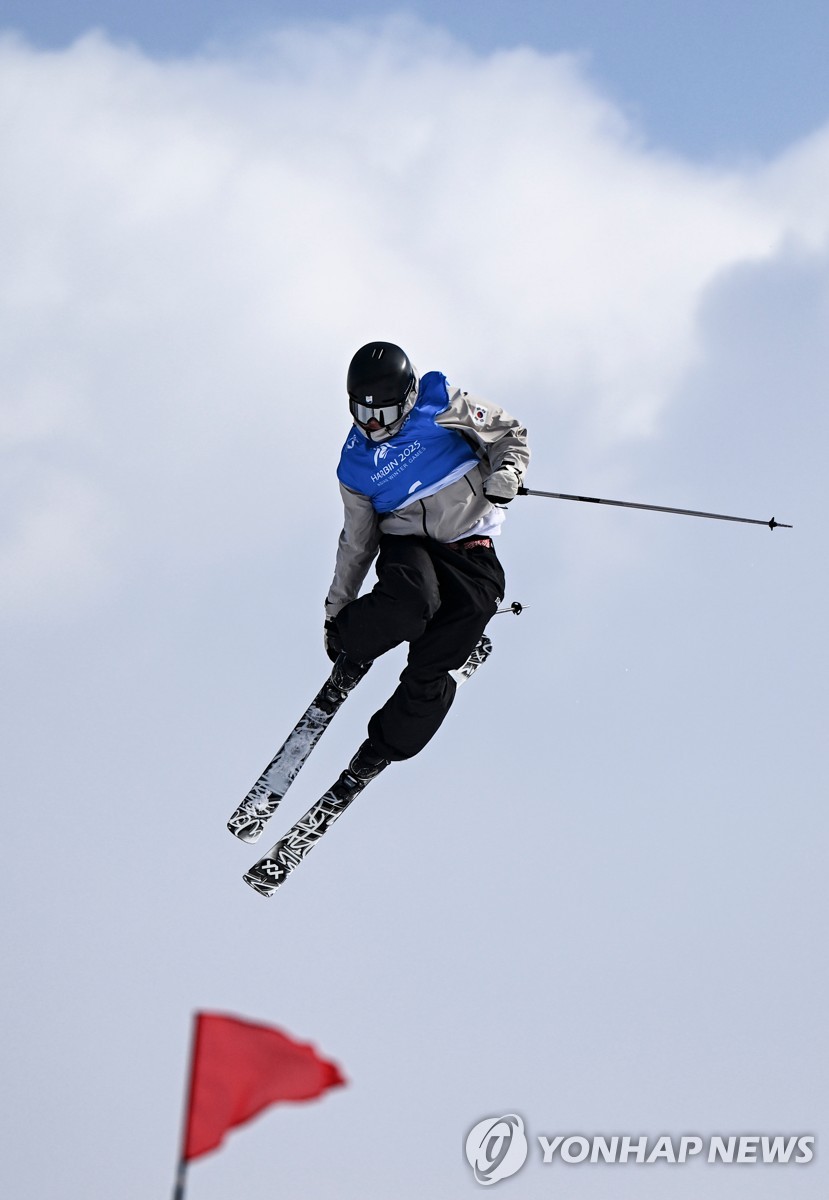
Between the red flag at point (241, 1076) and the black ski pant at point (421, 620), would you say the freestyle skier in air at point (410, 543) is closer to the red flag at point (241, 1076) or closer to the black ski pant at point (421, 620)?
the black ski pant at point (421, 620)

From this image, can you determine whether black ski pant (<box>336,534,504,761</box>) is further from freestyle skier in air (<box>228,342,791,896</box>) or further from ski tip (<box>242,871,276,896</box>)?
ski tip (<box>242,871,276,896</box>)

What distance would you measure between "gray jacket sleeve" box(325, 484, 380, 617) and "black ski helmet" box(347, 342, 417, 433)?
2.00 ft

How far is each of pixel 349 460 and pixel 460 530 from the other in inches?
35.0

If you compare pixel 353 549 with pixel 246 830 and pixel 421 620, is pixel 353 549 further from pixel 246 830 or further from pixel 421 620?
pixel 246 830

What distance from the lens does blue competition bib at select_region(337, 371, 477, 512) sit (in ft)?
30.5

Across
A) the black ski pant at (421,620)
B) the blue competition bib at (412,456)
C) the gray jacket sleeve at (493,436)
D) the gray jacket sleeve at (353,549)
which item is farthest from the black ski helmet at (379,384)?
the black ski pant at (421,620)

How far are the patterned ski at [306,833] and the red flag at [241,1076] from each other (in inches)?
159

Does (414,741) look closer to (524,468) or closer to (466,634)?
(466,634)

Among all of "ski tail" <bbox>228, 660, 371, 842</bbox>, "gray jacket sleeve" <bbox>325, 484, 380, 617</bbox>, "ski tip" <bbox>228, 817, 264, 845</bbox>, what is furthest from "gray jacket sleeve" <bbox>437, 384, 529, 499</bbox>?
"ski tip" <bbox>228, 817, 264, 845</bbox>

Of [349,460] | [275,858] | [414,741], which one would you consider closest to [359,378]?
[349,460]

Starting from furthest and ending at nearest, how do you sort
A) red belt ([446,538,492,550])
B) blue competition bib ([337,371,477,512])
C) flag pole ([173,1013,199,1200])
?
red belt ([446,538,492,550]) → blue competition bib ([337,371,477,512]) → flag pole ([173,1013,199,1200])

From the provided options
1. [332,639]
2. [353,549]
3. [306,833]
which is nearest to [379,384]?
[353,549]

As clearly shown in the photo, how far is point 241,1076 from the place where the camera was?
5.39m

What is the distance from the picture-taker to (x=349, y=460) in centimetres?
948
